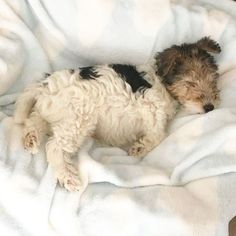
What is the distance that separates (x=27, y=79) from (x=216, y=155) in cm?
100

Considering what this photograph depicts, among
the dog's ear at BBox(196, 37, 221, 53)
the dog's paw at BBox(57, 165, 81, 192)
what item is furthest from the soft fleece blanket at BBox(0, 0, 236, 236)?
the dog's ear at BBox(196, 37, 221, 53)

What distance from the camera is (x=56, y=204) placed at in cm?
184

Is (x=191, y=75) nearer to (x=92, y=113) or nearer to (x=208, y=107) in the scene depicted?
(x=208, y=107)

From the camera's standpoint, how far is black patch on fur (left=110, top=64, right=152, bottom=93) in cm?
219

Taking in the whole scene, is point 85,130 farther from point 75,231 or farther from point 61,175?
point 75,231

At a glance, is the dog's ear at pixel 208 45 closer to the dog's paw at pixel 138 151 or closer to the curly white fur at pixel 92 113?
the curly white fur at pixel 92 113

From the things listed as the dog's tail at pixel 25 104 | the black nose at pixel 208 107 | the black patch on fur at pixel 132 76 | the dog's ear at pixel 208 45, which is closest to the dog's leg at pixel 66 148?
the dog's tail at pixel 25 104

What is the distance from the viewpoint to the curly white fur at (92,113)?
2027mm

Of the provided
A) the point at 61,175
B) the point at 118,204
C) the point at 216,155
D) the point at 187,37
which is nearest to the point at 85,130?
the point at 61,175

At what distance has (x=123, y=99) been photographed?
219 cm

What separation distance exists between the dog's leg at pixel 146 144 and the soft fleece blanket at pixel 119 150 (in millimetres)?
60

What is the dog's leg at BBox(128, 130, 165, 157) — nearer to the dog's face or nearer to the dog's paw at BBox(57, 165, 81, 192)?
the dog's face

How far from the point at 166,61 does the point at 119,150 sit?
464 mm

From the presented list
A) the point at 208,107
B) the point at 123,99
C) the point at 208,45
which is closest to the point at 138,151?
the point at 123,99
